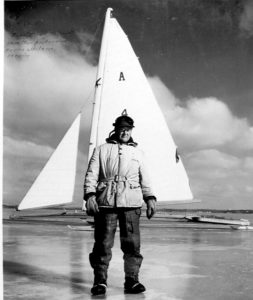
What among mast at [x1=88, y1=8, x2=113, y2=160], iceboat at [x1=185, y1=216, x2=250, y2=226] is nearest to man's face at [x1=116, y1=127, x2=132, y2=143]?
mast at [x1=88, y1=8, x2=113, y2=160]

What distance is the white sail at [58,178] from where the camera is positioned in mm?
10469

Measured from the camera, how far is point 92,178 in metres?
3.32

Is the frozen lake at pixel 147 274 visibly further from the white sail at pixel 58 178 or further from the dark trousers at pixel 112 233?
the white sail at pixel 58 178

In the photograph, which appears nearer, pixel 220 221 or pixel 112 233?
pixel 112 233

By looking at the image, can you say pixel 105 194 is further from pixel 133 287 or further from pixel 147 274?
pixel 147 274

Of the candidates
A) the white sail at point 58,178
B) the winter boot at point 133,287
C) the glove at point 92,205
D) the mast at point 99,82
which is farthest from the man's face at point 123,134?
the white sail at point 58,178

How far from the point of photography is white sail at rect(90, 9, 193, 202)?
1020 centimetres

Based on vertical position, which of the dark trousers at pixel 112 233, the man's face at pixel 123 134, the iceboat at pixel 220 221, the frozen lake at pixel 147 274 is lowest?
the iceboat at pixel 220 221

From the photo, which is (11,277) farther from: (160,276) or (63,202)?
(63,202)

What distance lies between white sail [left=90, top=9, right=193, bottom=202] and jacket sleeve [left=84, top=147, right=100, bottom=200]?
21.0 feet

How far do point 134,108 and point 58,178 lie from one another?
2864 millimetres

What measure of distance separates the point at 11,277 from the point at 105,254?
3.25 ft

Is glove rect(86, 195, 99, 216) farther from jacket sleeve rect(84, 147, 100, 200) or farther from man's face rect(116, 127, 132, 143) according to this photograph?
man's face rect(116, 127, 132, 143)

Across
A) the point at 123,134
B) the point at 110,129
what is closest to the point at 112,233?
the point at 123,134
